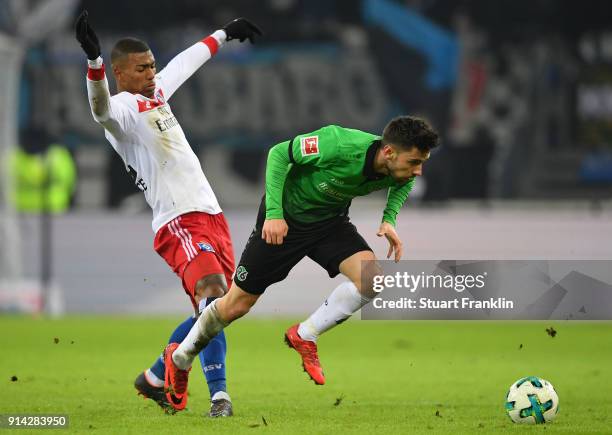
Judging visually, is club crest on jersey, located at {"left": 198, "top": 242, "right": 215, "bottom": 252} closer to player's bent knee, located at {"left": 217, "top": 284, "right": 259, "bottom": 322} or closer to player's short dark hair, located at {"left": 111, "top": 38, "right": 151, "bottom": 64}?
player's bent knee, located at {"left": 217, "top": 284, "right": 259, "bottom": 322}

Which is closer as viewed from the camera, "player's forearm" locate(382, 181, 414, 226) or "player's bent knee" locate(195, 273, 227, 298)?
"player's bent knee" locate(195, 273, 227, 298)

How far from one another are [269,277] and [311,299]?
9465mm

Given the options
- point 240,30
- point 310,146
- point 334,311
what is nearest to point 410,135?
point 310,146

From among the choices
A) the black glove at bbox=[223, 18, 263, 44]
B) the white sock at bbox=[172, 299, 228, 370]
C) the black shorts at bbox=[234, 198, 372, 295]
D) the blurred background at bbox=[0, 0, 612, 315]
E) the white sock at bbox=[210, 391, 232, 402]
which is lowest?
the white sock at bbox=[210, 391, 232, 402]

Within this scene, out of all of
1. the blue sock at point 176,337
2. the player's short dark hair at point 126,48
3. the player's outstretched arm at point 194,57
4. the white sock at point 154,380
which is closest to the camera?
the player's short dark hair at point 126,48

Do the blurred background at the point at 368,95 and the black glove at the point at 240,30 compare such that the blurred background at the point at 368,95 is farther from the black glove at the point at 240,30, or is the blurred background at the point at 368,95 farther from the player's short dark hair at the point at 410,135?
the player's short dark hair at the point at 410,135

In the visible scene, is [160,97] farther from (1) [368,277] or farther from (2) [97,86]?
(1) [368,277]

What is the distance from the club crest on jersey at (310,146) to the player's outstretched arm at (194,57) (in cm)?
125

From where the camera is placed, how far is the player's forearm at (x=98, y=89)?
7371 mm

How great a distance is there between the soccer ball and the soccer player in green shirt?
43.1 inches

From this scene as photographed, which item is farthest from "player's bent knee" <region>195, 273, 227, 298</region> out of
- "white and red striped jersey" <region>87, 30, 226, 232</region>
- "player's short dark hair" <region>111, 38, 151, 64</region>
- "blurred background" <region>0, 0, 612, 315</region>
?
"blurred background" <region>0, 0, 612, 315</region>

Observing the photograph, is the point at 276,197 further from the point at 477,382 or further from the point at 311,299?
the point at 311,299

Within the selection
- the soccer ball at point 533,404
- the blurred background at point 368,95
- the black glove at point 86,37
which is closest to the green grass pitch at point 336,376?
the soccer ball at point 533,404

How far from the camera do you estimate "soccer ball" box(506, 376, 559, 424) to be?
7266mm
